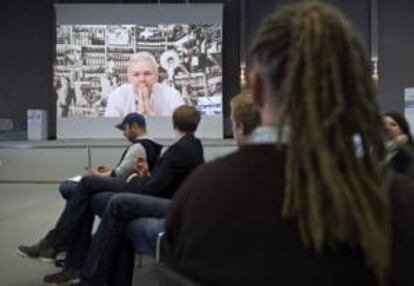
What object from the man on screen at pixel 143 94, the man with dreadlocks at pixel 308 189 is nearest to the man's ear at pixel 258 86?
the man with dreadlocks at pixel 308 189

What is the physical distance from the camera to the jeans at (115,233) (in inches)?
123

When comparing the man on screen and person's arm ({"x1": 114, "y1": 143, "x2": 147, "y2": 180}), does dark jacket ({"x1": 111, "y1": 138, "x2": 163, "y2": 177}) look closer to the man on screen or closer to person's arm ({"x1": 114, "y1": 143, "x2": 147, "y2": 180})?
person's arm ({"x1": 114, "y1": 143, "x2": 147, "y2": 180})

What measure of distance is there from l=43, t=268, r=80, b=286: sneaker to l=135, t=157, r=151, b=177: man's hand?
717 mm

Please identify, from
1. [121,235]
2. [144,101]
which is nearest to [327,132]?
[121,235]

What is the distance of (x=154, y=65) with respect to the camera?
9797 millimetres

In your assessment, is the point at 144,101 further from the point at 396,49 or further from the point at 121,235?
the point at 121,235

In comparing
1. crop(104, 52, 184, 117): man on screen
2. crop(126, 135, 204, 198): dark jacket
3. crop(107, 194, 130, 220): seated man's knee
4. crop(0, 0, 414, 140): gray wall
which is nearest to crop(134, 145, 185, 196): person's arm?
crop(126, 135, 204, 198): dark jacket

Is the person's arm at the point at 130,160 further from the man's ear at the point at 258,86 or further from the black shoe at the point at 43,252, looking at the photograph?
the man's ear at the point at 258,86

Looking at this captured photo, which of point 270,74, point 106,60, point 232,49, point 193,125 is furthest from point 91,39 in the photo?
point 270,74

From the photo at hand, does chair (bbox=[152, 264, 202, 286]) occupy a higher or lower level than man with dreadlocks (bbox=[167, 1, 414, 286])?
lower

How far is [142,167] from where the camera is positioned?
402cm

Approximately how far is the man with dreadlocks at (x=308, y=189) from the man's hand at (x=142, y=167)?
9.62ft

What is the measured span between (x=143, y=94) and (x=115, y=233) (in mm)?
6684

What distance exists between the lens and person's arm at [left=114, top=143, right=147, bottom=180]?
4.18 meters
